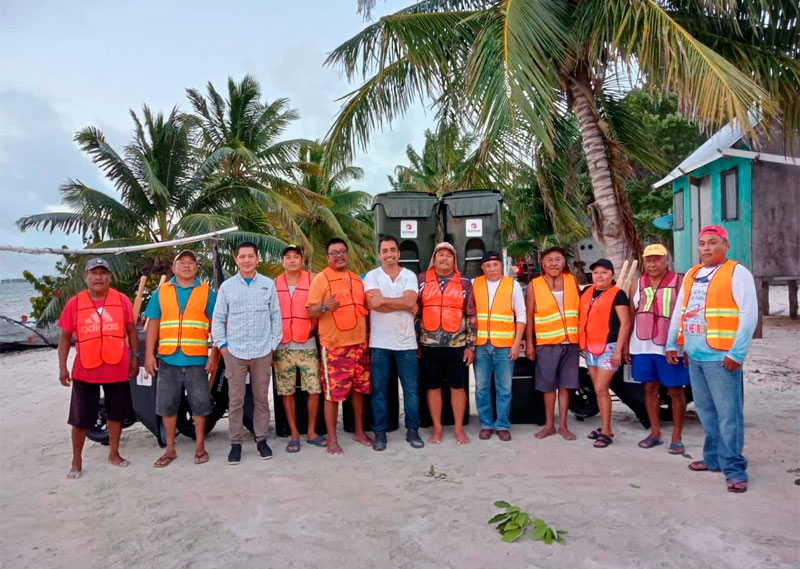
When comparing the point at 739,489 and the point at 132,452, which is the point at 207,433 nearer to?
the point at 132,452

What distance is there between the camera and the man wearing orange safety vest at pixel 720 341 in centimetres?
384

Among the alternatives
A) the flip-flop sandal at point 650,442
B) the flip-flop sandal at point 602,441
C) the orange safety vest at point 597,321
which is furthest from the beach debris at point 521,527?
the orange safety vest at point 597,321

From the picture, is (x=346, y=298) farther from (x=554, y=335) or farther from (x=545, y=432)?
(x=545, y=432)

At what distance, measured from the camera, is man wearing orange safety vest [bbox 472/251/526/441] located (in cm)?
512

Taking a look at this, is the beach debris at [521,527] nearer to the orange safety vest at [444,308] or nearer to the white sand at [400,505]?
the white sand at [400,505]

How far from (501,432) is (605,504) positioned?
5.23 ft

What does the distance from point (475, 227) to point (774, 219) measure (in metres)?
9.00

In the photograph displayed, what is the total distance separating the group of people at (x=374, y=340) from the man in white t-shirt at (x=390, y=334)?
0.01 meters

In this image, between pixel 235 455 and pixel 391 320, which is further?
pixel 391 320

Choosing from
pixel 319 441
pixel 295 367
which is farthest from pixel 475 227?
pixel 319 441

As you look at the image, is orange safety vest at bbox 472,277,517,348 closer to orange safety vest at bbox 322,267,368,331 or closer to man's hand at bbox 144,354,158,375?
orange safety vest at bbox 322,267,368,331

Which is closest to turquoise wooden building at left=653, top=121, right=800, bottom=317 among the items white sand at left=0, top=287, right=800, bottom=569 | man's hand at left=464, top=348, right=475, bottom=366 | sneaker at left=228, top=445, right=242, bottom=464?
white sand at left=0, top=287, right=800, bottom=569

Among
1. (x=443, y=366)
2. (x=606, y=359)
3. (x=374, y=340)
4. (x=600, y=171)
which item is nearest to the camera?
(x=606, y=359)

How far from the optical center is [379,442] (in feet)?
16.6
